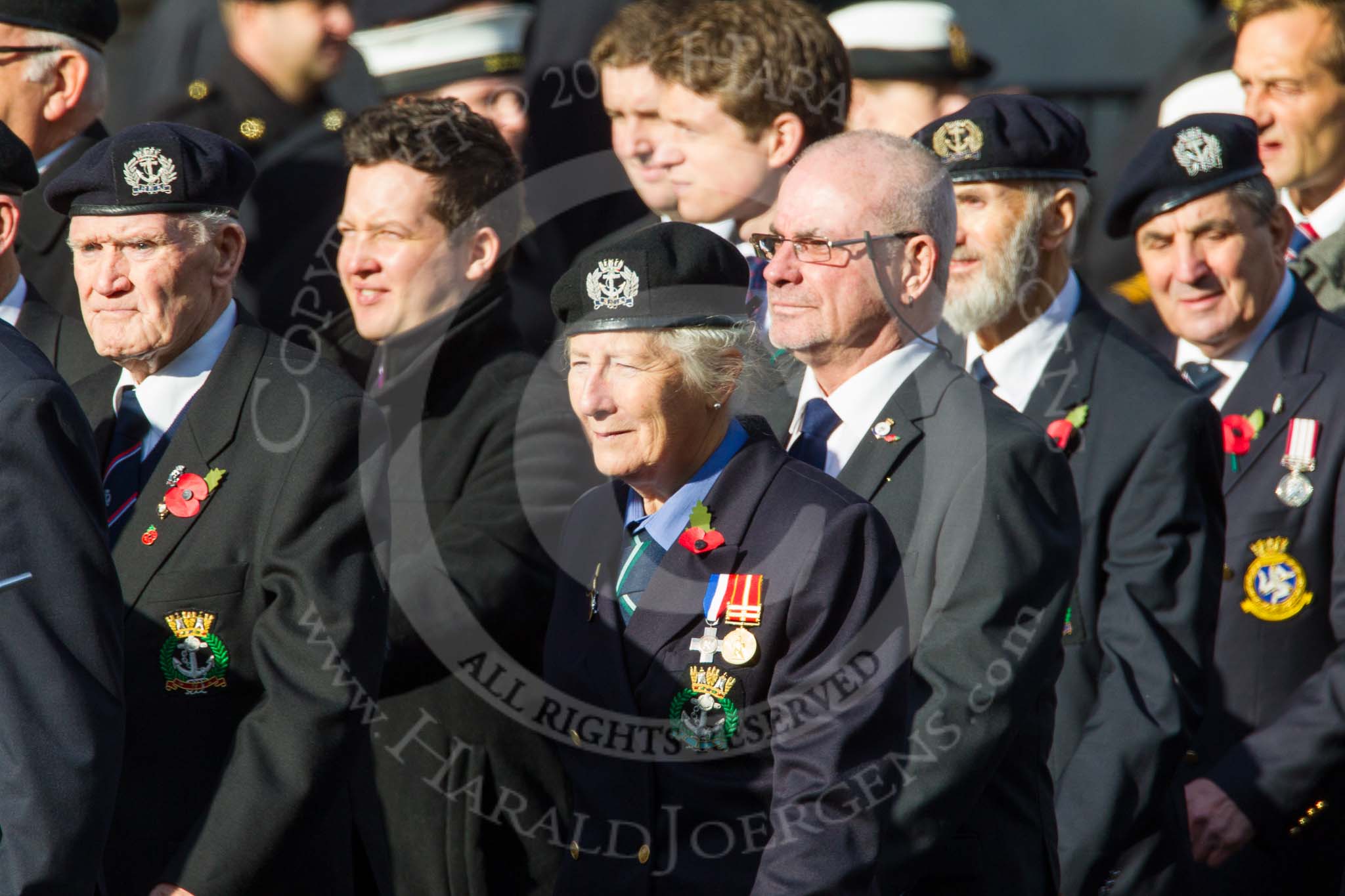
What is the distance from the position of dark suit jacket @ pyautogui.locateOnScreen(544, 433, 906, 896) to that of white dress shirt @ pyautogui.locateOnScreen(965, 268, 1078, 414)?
1480mm

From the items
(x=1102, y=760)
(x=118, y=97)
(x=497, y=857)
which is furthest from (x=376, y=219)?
(x=118, y=97)

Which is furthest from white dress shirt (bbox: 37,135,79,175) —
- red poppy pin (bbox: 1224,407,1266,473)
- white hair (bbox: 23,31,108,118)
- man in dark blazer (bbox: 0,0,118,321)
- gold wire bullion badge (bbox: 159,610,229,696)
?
red poppy pin (bbox: 1224,407,1266,473)

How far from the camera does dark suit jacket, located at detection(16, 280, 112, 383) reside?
4863 millimetres

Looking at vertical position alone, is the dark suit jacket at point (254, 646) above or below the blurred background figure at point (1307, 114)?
below

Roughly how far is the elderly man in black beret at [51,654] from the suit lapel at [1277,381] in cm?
325

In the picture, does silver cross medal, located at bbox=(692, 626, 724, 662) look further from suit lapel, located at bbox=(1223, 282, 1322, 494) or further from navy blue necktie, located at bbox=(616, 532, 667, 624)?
suit lapel, located at bbox=(1223, 282, 1322, 494)

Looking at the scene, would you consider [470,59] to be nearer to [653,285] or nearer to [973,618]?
[653,285]

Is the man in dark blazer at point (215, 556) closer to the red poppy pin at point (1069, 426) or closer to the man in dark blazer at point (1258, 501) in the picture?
the red poppy pin at point (1069, 426)

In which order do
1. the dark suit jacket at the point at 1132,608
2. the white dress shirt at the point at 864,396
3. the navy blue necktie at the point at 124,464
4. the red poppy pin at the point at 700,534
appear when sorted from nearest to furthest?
the red poppy pin at the point at 700,534 < the navy blue necktie at the point at 124,464 < the white dress shirt at the point at 864,396 < the dark suit jacket at the point at 1132,608

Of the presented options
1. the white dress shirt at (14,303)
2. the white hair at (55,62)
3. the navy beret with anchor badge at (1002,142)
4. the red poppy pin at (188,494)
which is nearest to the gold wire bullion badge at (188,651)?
the red poppy pin at (188,494)

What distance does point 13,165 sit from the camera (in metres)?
4.51

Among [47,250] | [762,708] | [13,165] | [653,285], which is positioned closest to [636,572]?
[762,708]

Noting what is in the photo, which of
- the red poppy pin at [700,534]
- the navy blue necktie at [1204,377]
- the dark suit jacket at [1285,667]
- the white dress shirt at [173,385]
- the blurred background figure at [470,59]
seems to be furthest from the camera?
the blurred background figure at [470,59]

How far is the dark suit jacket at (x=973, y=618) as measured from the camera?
13.3 ft
